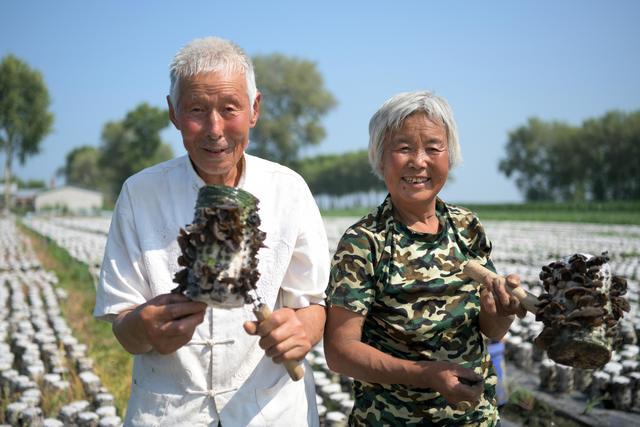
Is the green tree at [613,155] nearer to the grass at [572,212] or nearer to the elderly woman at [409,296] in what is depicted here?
the grass at [572,212]

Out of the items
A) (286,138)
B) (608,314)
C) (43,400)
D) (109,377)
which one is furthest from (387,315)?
(286,138)

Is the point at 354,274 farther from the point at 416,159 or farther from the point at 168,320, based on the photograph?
the point at 168,320

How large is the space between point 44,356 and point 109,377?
1.11 metres

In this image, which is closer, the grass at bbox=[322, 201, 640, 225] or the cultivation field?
the cultivation field

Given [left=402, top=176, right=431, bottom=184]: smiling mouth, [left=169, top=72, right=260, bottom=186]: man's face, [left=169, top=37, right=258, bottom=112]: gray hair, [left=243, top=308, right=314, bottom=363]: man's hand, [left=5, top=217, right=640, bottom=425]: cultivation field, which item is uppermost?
[left=169, top=37, right=258, bottom=112]: gray hair

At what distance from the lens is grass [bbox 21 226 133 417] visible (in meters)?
5.72

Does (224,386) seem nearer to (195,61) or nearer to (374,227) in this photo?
(374,227)

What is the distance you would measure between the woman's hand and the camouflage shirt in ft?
0.33

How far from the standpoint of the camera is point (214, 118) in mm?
2041

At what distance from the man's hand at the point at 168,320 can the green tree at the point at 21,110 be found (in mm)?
59107

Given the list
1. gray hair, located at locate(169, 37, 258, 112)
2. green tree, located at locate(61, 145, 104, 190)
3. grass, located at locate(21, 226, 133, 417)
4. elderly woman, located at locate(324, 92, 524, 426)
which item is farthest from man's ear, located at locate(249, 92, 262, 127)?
green tree, located at locate(61, 145, 104, 190)

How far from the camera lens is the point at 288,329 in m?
1.89

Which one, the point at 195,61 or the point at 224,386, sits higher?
the point at 195,61

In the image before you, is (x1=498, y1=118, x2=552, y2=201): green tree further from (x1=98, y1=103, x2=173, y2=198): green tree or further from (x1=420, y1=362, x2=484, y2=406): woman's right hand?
(x1=420, y1=362, x2=484, y2=406): woman's right hand
